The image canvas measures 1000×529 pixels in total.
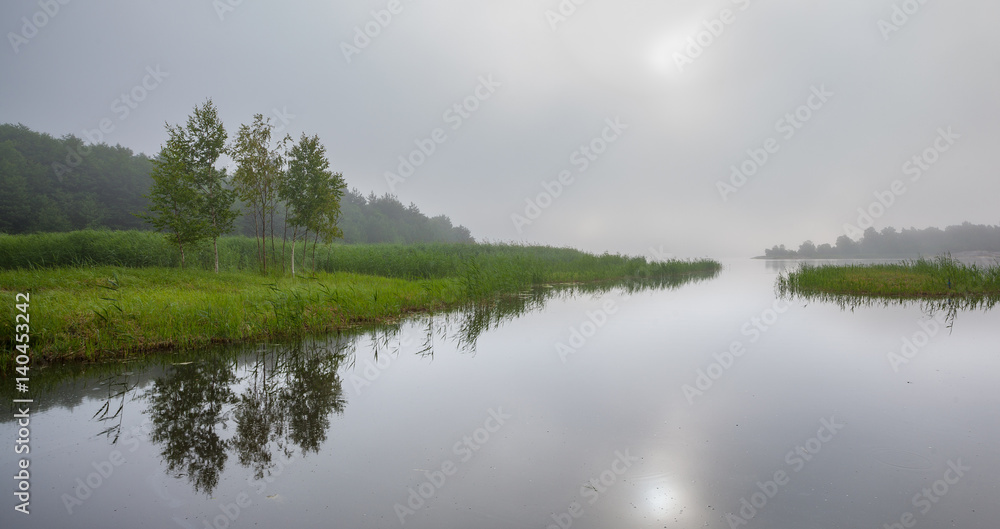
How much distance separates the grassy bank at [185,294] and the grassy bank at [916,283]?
34.2ft

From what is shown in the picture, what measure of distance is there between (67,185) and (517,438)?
41831 mm

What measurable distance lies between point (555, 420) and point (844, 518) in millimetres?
2139

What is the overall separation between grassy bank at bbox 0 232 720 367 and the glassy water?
0.74 meters

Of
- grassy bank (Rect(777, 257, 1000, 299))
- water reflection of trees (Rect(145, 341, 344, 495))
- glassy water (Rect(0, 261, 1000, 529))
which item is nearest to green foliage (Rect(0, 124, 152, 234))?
water reflection of trees (Rect(145, 341, 344, 495))

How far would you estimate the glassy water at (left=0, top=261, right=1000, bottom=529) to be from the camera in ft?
8.95

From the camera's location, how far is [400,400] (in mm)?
4773

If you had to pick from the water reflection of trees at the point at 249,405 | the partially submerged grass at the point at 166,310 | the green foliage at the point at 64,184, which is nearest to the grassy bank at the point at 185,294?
the partially submerged grass at the point at 166,310

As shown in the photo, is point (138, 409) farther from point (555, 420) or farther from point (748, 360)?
point (748, 360)

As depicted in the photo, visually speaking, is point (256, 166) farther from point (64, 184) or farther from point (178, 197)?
point (64, 184)

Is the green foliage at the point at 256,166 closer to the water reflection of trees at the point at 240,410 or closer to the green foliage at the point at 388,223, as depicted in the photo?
the water reflection of trees at the point at 240,410

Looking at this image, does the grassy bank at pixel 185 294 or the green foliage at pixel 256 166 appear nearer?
the grassy bank at pixel 185 294

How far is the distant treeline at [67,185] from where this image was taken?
27.0m

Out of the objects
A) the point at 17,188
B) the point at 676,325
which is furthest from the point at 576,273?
the point at 17,188

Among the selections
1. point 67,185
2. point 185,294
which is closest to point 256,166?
point 185,294
